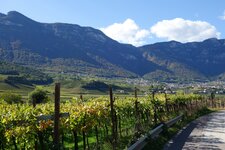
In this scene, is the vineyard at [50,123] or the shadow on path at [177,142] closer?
the vineyard at [50,123]

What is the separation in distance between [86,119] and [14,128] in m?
4.57

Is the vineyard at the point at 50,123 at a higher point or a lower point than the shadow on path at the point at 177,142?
higher

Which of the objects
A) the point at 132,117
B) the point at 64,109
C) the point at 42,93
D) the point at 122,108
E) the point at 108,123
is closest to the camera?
the point at 64,109

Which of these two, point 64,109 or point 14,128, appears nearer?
point 14,128

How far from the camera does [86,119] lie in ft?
53.3

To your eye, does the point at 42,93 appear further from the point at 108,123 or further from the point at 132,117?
the point at 108,123

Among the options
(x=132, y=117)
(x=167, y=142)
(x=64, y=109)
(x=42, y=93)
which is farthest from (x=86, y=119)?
(x=42, y=93)

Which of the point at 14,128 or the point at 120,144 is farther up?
the point at 14,128

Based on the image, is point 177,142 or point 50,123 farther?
point 177,142

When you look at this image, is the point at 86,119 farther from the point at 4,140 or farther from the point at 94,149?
the point at 4,140

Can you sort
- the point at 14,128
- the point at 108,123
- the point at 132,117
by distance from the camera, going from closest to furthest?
the point at 14,128 → the point at 108,123 → the point at 132,117

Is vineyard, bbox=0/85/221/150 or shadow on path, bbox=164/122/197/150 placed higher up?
vineyard, bbox=0/85/221/150

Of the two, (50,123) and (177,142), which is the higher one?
(50,123)

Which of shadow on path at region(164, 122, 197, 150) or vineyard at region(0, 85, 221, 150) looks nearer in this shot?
vineyard at region(0, 85, 221, 150)
